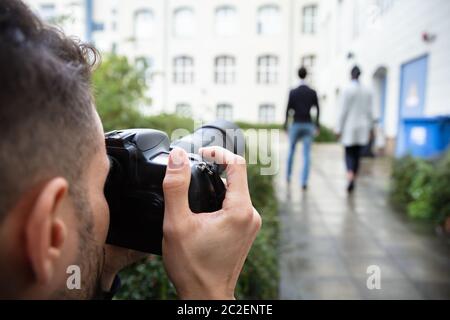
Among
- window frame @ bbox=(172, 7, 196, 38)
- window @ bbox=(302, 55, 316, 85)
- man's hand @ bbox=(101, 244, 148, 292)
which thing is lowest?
man's hand @ bbox=(101, 244, 148, 292)

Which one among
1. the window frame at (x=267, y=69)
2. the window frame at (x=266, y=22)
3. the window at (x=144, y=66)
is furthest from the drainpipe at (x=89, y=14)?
the window frame at (x=266, y=22)

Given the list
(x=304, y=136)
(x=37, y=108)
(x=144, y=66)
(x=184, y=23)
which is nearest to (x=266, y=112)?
(x=184, y=23)

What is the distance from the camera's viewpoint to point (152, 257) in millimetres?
2039

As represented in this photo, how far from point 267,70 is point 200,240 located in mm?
24746

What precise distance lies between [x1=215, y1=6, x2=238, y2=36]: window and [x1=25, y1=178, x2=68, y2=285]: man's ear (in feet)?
82.0

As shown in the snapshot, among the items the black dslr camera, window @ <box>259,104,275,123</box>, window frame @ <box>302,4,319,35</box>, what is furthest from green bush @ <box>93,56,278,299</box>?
window frame @ <box>302,4,319,35</box>

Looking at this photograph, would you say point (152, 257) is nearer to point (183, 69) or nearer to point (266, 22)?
point (183, 69)

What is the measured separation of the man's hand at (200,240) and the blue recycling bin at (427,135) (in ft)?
16.8

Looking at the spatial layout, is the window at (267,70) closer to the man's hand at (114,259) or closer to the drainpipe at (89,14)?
the drainpipe at (89,14)

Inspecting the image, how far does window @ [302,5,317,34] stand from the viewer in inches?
967

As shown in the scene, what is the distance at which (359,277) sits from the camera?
304cm

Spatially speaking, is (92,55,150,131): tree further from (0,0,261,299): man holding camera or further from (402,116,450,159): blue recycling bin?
(402,116,450,159): blue recycling bin

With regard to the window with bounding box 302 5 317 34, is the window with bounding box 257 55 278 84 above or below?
below

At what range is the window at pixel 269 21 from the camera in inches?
976
